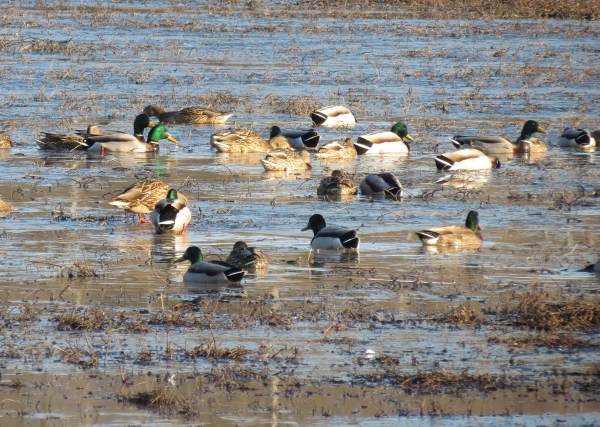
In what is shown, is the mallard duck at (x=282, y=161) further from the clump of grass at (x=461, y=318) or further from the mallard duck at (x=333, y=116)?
the clump of grass at (x=461, y=318)

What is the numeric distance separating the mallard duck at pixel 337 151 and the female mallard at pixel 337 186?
332 centimetres

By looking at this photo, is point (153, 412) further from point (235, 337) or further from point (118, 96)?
point (118, 96)

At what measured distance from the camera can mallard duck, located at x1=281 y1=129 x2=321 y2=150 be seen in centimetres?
1852

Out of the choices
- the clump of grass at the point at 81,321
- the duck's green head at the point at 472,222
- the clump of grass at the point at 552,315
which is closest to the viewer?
the clump of grass at the point at 81,321

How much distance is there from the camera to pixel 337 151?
17.8 m

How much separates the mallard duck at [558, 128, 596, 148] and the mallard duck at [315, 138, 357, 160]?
10.7 ft

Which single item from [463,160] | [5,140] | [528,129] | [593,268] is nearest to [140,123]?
[5,140]

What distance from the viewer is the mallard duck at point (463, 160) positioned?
16.1m

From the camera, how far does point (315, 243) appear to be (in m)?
11.2

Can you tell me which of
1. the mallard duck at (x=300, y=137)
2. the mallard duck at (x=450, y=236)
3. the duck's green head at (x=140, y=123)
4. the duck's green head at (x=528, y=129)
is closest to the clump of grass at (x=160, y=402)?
the mallard duck at (x=450, y=236)

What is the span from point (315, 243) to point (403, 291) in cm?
199

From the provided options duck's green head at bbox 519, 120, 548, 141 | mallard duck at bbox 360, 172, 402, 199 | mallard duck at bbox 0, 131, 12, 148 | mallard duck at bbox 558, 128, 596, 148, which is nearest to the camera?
mallard duck at bbox 360, 172, 402, 199

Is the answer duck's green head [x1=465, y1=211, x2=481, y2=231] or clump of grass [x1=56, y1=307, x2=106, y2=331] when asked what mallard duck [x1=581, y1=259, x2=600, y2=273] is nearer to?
duck's green head [x1=465, y1=211, x2=481, y2=231]

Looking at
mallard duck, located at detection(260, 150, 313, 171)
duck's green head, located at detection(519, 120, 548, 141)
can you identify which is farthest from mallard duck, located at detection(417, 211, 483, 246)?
duck's green head, located at detection(519, 120, 548, 141)
